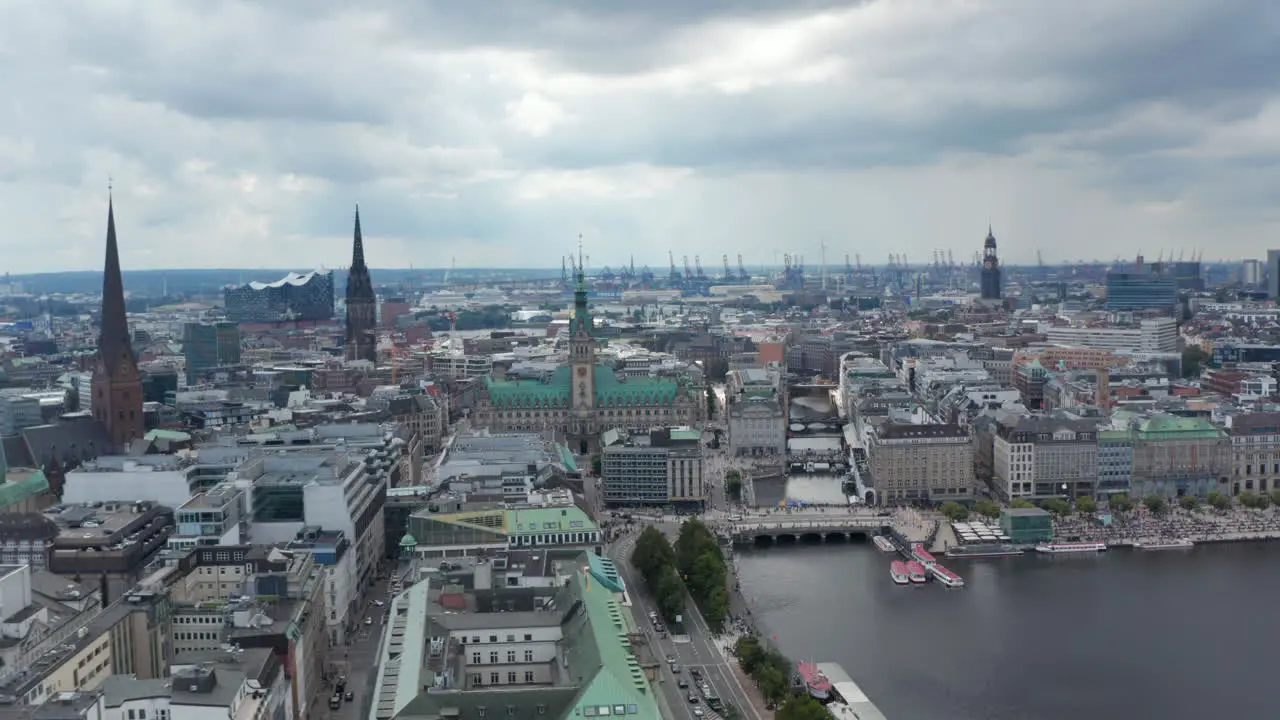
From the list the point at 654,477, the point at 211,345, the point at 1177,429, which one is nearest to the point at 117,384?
the point at 654,477

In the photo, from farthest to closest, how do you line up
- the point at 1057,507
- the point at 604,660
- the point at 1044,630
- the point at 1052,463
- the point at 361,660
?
the point at 1052,463, the point at 1057,507, the point at 1044,630, the point at 361,660, the point at 604,660

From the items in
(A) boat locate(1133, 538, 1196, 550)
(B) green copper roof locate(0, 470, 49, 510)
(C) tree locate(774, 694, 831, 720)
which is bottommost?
(A) boat locate(1133, 538, 1196, 550)

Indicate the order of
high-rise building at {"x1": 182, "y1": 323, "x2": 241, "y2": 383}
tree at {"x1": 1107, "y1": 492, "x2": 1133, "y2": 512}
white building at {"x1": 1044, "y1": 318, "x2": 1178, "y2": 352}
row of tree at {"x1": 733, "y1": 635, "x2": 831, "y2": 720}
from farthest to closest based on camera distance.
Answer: white building at {"x1": 1044, "y1": 318, "x2": 1178, "y2": 352} < high-rise building at {"x1": 182, "y1": 323, "x2": 241, "y2": 383} < tree at {"x1": 1107, "y1": 492, "x2": 1133, "y2": 512} < row of tree at {"x1": 733, "y1": 635, "x2": 831, "y2": 720}

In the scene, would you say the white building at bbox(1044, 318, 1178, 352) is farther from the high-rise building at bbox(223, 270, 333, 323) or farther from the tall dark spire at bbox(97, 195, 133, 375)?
the high-rise building at bbox(223, 270, 333, 323)

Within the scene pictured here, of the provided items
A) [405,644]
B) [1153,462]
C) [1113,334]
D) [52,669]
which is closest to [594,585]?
[405,644]

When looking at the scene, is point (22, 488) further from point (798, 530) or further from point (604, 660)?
point (604, 660)

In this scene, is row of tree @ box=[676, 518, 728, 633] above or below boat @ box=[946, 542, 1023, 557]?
above

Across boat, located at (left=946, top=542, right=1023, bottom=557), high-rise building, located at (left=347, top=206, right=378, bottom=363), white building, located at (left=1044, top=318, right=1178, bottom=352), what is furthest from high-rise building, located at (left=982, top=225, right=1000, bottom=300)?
boat, located at (left=946, top=542, right=1023, bottom=557)

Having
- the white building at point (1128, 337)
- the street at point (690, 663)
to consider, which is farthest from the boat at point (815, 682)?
the white building at point (1128, 337)
